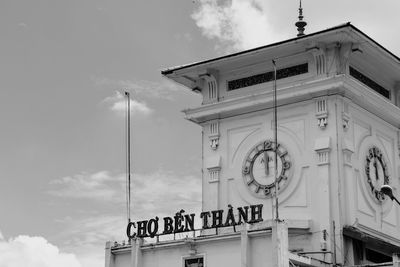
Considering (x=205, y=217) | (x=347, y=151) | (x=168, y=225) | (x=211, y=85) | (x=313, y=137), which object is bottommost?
(x=168, y=225)

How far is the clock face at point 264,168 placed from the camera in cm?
4125

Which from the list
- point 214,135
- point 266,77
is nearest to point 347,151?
point 266,77

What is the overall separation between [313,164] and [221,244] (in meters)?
6.50

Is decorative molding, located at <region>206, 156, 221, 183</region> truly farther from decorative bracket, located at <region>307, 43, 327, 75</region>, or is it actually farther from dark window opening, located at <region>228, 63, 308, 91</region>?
decorative bracket, located at <region>307, 43, 327, 75</region>

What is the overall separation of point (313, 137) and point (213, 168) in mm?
5181

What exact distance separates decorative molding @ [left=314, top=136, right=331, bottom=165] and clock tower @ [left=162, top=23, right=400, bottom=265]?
5 cm

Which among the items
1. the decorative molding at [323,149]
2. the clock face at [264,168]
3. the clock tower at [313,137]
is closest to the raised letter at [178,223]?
the clock tower at [313,137]

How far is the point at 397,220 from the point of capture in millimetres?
43250

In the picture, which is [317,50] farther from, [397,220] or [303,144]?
[397,220]

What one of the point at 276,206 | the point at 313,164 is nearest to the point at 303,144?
the point at 313,164

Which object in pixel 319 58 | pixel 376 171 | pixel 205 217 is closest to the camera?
pixel 205 217

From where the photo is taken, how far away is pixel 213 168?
43312mm

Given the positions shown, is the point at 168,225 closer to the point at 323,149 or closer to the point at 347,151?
the point at 323,149

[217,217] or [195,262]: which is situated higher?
[217,217]
